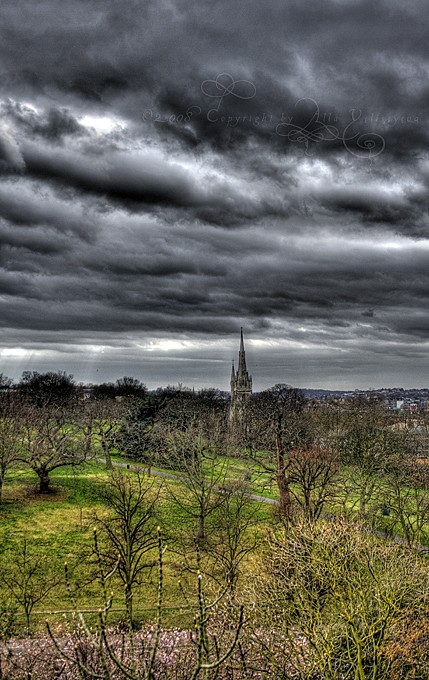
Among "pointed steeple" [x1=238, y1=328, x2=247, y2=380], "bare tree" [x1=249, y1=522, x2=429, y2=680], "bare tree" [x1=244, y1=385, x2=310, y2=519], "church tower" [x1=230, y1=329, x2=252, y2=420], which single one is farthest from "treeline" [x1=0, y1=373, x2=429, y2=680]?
"pointed steeple" [x1=238, y1=328, x2=247, y2=380]

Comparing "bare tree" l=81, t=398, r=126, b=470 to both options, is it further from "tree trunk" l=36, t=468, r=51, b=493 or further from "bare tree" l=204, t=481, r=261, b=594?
"bare tree" l=204, t=481, r=261, b=594

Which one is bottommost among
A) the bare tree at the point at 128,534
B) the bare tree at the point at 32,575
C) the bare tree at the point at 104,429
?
the bare tree at the point at 32,575

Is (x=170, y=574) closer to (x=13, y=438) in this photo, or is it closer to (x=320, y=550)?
(x=320, y=550)

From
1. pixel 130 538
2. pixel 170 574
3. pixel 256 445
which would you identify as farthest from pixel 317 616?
pixel 256 445

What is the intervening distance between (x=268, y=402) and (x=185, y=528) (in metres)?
48.9

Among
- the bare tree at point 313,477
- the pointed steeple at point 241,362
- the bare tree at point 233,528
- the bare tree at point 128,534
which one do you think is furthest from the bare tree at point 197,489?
the pointed steeple at point 241,362

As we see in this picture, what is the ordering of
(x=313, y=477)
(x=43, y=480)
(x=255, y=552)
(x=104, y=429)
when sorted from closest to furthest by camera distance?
(x=255, y=552) → (x=313, y=477) → (x=43, y=480) → (x=104, y=429)

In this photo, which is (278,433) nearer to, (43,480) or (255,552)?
(255,552)

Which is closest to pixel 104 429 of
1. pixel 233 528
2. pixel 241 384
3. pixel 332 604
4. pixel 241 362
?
pixel 233 528

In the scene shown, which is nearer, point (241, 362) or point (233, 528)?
point (233, 528)

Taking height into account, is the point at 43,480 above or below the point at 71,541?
above

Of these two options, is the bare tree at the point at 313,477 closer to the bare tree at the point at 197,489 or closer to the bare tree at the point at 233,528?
the bare tree at the point at 233,528

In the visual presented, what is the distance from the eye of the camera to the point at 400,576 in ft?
54.3

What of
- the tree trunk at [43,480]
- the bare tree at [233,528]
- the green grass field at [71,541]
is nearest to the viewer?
the green grass field at [71,541]
